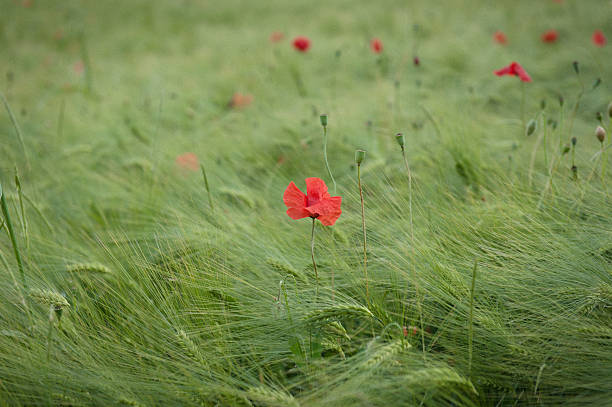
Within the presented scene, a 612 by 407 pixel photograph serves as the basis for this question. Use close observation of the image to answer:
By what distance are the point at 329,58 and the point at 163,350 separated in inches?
104

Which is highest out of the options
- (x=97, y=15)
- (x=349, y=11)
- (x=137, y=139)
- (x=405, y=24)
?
(x=97, y=15)

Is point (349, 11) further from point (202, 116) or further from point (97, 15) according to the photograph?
point (97, 15)

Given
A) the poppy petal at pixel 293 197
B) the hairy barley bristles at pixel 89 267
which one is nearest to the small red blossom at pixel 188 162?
the hairy barley bristles at pixel 89 267

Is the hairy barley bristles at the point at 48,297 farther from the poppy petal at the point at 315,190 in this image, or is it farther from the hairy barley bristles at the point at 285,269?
the poppy petal at the point at 315,190

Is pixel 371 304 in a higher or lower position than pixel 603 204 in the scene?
lower

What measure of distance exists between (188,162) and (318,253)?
30.6 inches

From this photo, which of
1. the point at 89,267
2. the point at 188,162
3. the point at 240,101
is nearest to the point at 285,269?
the point at 89,267

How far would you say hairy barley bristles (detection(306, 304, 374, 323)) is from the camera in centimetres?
72

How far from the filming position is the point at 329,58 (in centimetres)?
295

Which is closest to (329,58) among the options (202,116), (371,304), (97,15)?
(202,116)

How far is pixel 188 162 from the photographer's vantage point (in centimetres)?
150

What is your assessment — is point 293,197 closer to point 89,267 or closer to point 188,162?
point 89,267

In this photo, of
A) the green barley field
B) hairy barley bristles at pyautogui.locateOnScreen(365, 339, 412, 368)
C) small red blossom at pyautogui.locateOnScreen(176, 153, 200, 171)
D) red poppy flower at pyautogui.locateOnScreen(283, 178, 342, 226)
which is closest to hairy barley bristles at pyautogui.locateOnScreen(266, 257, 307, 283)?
the green barley field

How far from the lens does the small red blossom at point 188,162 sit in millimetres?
1479
